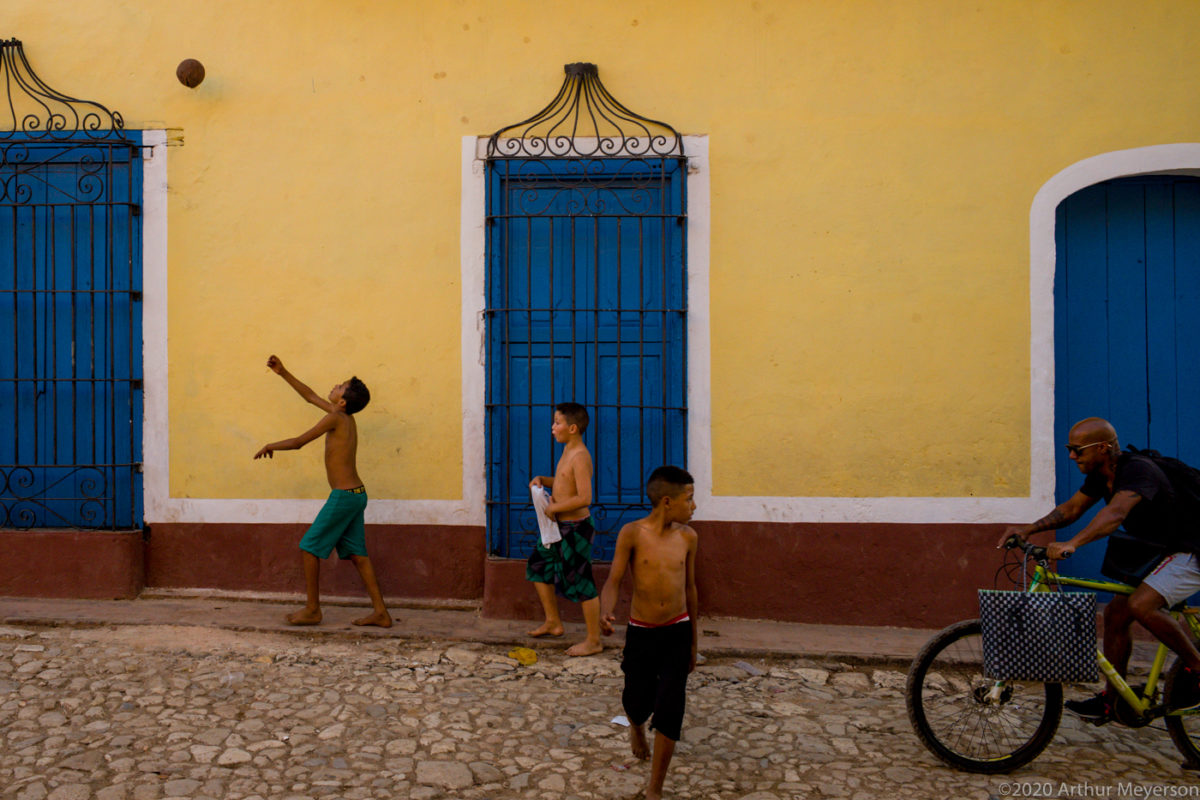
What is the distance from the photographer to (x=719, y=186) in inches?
212

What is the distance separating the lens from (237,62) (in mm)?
5566

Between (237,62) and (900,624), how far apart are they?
5065mm

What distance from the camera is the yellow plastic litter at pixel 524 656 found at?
4750 mm

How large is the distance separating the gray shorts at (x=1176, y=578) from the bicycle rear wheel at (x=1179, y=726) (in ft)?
0.85

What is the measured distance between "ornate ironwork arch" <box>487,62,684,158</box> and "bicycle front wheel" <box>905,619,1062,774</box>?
3123mm

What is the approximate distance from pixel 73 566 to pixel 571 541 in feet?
9.74

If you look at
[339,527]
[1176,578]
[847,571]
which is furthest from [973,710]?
[339,527]

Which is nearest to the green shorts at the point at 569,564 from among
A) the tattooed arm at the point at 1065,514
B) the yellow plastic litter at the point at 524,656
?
the yellow plastic litter at the point at 524,656

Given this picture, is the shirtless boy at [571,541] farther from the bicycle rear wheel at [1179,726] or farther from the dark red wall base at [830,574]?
the bicycle rear wheel at [1179,726]

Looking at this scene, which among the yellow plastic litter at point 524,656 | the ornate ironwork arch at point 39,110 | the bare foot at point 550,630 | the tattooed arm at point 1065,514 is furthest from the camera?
the ornate ironwork arch at point 39,110

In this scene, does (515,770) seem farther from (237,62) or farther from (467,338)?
(237,62)

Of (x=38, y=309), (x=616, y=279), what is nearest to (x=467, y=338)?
(x=616, y=279)

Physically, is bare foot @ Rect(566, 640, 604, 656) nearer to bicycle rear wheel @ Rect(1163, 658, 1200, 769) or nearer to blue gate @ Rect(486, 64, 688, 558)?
blue gate @ Rect(486, 64, 688, 558)

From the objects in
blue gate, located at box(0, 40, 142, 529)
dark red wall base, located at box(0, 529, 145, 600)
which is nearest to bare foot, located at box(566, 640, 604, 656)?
dark red wall base, located at box(0, 529, 145, 600)
